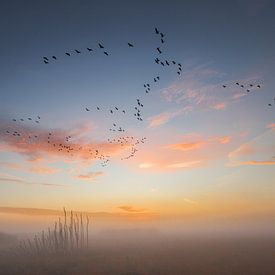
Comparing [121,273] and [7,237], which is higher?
[7,237]

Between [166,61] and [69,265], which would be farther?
[69,265]

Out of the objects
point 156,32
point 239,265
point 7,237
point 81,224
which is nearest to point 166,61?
point 156,32

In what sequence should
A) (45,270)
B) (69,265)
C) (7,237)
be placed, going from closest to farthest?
A: (45,270) < (69,265) < (7,237)

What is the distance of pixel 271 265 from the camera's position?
54.8m

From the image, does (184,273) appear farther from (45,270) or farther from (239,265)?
(45,270)

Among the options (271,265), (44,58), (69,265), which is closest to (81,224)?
(69,265)

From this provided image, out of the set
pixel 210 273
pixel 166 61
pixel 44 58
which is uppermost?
pixel 44 58

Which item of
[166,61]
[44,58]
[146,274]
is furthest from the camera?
[146,274]

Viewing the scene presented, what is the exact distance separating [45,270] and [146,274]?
18839mm

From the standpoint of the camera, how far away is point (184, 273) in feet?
158

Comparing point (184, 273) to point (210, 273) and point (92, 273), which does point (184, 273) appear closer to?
point (210, 273)

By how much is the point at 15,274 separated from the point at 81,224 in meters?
67.7

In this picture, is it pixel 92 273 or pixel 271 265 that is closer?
pixel 92 273

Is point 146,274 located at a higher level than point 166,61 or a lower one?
lower
